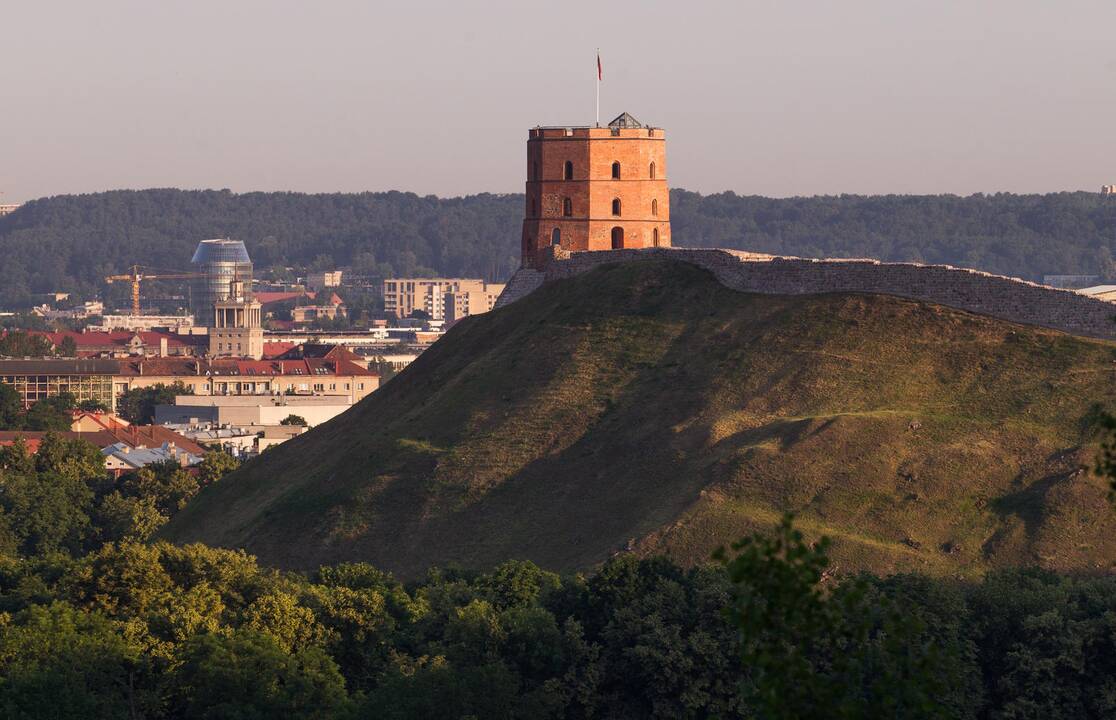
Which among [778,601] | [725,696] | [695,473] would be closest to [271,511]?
[695,473]

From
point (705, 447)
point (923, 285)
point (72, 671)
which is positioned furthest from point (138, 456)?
point (72, 671)

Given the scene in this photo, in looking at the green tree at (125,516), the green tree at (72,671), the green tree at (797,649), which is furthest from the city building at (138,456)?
the green tree at (797,649)

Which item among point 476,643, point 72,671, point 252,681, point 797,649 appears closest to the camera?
point 797,649

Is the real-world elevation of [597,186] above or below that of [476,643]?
above

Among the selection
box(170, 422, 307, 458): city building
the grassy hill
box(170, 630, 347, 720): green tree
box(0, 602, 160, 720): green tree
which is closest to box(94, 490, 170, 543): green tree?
the grassy hill

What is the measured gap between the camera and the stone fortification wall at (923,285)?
76.3 m

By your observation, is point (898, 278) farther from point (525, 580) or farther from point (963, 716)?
point (963, 716)

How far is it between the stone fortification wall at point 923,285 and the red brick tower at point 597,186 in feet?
28.6

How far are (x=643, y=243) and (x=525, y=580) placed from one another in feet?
116

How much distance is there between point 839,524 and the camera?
222 feet

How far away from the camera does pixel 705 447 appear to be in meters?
73.9

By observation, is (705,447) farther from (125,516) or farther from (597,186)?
(125,516)

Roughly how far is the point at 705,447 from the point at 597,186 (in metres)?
26.2

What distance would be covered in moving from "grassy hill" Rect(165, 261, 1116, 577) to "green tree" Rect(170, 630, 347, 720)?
481 inches
